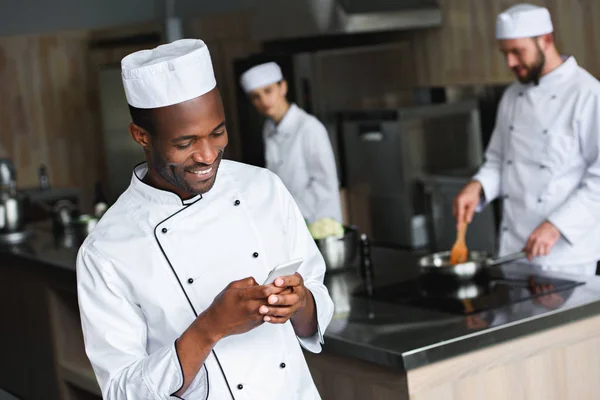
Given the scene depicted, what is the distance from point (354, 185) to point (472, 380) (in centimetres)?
338

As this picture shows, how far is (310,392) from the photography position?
68.4 inches

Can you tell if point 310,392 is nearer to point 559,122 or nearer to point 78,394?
point 559,122

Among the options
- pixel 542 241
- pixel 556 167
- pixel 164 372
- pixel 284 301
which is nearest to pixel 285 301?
pixel 284 301

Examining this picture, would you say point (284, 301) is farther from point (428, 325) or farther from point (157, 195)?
point (428, 325)

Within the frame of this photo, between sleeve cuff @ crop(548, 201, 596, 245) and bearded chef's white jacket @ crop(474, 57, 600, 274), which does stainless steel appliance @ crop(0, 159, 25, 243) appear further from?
sleeve cuff @ crop(548, 201, 596, 245)

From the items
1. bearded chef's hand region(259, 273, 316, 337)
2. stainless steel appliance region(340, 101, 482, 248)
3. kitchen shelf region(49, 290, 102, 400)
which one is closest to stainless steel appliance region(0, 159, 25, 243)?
kitchen shelf region(49, 290, 102, 400)

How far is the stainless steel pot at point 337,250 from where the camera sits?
111 inches

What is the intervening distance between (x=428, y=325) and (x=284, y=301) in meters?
0.82

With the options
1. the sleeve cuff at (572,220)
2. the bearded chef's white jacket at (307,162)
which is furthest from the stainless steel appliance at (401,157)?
the sleeve cuff at (572,220)

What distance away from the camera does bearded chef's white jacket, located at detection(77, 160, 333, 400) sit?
1525 mm

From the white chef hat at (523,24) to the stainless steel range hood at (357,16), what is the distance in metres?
→ 2.08

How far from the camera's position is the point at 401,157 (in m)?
5.09

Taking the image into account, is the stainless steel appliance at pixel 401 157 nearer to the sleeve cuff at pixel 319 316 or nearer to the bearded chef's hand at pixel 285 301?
the sleeve cuff at pixel 319 316

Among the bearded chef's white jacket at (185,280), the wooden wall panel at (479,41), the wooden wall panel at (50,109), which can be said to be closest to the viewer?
the bearded chef's white jacket at (185,280)
